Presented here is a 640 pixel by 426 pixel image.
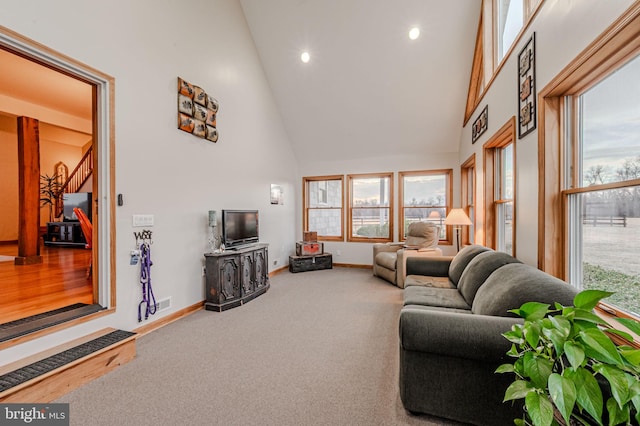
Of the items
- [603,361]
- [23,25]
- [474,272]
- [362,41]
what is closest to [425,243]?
[474,272]

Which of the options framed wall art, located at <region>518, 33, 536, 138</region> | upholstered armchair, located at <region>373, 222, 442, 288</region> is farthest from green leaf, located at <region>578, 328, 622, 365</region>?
upholstered armchair, located at <region>373, 222, 442, 288</region>

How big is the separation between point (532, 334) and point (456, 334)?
57 centimetres

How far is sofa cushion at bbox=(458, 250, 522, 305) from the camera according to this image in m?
2.46

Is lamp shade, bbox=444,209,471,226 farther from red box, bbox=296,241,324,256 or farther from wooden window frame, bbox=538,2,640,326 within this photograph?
red box, bbox=296,241,324,256

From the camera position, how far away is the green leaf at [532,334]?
3.29 feet

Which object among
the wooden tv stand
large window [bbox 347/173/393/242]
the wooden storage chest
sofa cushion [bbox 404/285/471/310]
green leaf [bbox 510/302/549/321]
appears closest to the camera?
green leaf [bbox 510/302/549/321]

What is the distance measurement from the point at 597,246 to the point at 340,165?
5.09 m

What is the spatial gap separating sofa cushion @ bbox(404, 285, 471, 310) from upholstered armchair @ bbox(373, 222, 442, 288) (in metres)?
1.52

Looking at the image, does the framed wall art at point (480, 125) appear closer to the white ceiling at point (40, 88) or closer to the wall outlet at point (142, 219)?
the wall outlet at point (142, 219)

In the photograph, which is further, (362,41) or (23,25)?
(362,41)

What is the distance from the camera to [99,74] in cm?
250

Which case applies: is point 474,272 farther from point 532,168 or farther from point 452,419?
point 452,419

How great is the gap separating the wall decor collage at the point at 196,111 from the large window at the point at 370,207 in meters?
3.42

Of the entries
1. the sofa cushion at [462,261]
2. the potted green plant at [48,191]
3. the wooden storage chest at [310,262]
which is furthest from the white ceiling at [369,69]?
the potted green plant at [48,191]
